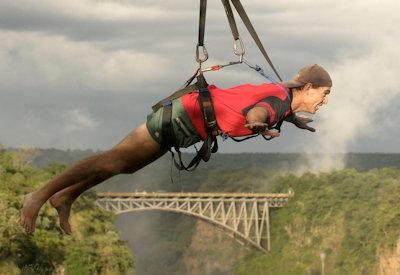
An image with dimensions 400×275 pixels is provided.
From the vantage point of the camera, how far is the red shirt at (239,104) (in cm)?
1479

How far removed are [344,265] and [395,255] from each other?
2526 cm

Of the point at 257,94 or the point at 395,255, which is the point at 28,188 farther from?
the point at 257,94

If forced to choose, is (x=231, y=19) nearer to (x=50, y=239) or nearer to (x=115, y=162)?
(x=115, y=162)

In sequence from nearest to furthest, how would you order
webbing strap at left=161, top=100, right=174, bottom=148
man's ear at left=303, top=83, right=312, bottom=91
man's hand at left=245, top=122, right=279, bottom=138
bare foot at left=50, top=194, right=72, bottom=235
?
man's hand at left=245, top=122, right=279, bottom=138, webbing strap at left=161, top=100, right=174, bottom=148, man's ear at left=303, top=83, right=312, bottom=91, bare foot at left=50, top=194, right=72, bottom=235

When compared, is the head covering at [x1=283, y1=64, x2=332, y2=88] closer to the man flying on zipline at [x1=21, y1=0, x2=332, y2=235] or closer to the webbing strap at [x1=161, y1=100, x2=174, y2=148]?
the man flying on zipline at [x1=21, y1=0, x2=332, y2=235]

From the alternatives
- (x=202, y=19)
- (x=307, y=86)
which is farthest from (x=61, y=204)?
(x=307, y=86)

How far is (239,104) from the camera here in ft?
48.6

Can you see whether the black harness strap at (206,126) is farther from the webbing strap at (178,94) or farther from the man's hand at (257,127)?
the man's hand at (257,127)

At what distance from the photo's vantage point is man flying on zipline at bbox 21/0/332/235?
48.6ft

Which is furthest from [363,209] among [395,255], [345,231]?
[395,255]

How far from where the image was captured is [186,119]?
15.1 meters

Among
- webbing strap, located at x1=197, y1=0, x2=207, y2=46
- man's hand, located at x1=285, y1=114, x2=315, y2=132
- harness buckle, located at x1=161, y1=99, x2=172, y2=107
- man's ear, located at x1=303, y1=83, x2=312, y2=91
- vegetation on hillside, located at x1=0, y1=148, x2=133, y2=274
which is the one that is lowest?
vegetation on hillside, located at x1=0, y1=148, x2=133, y2=274

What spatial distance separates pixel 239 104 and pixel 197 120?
602 millimetres

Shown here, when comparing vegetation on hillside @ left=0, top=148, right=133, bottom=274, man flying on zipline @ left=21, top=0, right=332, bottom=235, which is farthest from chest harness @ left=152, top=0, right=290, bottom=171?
vegetation on hillside @ left=0, top=148, right=133, bottom=274
